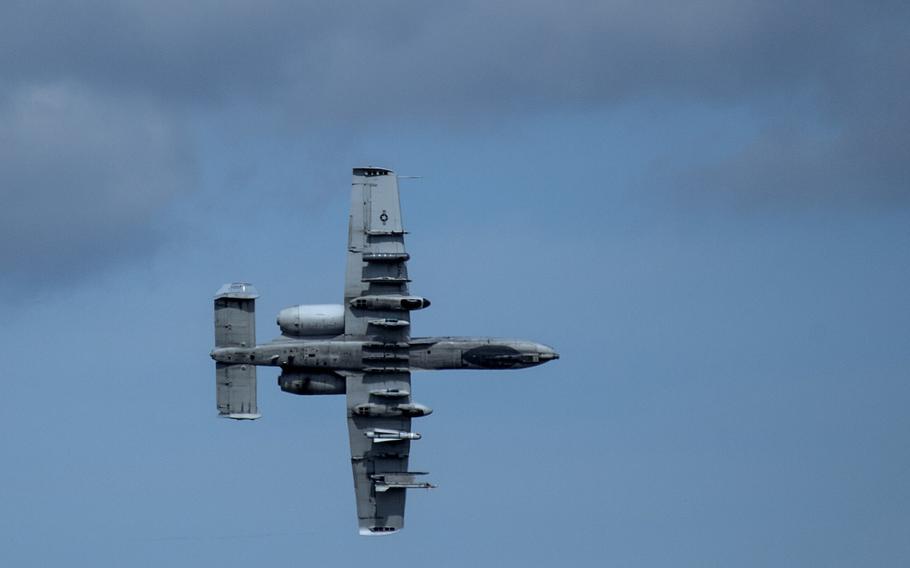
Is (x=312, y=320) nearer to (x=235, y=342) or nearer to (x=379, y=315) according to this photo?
(x=379, y=315)

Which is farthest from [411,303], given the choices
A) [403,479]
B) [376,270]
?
[403,479]

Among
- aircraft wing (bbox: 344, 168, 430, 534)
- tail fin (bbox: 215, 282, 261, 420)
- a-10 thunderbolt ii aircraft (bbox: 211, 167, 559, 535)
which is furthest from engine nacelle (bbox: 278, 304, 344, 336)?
tail fin (bbox: 215, 282, 261, 420)

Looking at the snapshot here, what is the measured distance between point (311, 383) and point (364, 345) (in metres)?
4.01

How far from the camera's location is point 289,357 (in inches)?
4916

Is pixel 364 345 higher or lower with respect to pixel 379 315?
lower

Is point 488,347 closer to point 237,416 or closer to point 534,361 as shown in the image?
point 534,361

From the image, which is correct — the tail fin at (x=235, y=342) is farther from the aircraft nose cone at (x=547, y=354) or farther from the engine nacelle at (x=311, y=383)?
the aircraft nose cone at (x=547, y=354)

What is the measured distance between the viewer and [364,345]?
125m

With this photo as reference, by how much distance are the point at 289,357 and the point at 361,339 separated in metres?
4.42

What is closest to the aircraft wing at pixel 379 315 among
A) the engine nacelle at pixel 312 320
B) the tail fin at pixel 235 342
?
the engine nacelle at pixel 312 320

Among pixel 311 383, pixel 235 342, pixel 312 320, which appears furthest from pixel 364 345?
pixel 235 342

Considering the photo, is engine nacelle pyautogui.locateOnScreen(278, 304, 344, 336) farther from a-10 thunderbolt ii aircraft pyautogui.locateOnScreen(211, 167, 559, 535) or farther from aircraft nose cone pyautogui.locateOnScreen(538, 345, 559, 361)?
aircraft nose cone pyautogui.locateOnScreen(538, 345, 559, 361)

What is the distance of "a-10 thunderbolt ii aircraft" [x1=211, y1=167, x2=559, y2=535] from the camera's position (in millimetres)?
124812

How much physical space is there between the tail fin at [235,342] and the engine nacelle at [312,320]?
225cm
